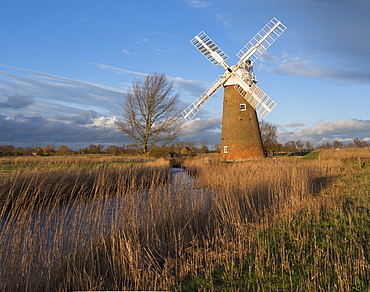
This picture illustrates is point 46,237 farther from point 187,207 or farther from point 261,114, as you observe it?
point 261,114

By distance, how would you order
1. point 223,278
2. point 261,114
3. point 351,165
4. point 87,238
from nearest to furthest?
point 223,278 < point 87,238 < point 351,165 < point 261,114

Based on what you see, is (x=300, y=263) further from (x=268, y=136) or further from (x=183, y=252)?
(x=268, y=136)

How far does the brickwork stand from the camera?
1859cm

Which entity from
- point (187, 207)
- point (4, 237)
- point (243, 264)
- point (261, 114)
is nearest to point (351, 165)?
point (261, 114)

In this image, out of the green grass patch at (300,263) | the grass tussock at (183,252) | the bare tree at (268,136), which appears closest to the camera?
the green grass patch at (300,263)

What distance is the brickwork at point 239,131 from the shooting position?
18.6 m

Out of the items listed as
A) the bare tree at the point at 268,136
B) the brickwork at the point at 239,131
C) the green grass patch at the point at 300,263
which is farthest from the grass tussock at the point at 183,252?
the bare tree at the point at 268,136

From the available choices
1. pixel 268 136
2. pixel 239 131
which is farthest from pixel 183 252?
pixel 268 136

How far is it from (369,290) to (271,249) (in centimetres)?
152

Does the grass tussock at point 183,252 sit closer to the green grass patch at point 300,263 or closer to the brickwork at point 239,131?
the green grass patch at point 300,263

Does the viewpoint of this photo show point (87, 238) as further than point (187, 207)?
No

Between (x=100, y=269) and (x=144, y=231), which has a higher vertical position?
(x=144, y=231)

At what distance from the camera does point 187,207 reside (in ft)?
20.8

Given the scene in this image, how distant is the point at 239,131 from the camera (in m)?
18.8
